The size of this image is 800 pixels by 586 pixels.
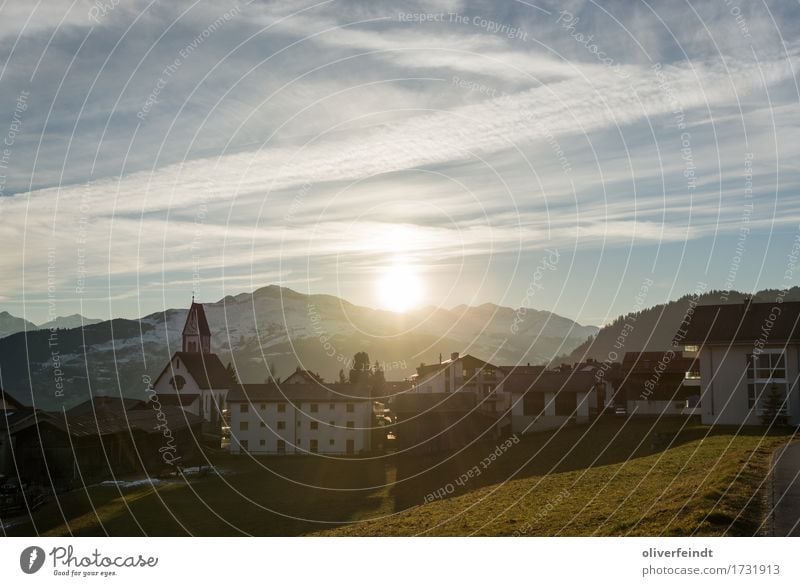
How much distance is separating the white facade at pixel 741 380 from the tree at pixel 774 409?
417 mm

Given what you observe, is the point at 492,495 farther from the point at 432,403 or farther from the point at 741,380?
the point at 432,403

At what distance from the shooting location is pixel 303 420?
76500mm

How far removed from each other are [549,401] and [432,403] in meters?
10.8

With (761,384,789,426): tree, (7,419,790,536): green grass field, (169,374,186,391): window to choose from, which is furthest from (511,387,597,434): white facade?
(169,374,186,391): window

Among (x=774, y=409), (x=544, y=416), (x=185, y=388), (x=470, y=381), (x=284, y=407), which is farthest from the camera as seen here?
(x=185, y=388)

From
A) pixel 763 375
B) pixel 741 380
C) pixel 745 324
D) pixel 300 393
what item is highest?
pixel 745 324

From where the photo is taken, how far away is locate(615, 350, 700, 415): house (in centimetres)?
7231

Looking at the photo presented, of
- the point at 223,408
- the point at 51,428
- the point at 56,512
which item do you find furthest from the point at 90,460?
the point at 223,408

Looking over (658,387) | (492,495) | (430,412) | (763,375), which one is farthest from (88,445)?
(658,387)

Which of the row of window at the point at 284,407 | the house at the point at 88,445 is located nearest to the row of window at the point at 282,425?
the row of window at the point at 284,407

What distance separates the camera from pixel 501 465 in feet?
159

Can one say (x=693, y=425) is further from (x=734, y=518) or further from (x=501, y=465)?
(x=734, y=518)

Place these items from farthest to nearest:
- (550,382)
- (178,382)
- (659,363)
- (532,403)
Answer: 1. (178,382)
2. (659,363)
3. (550,382)
4. (532,403)

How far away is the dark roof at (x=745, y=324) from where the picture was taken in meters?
49.6
